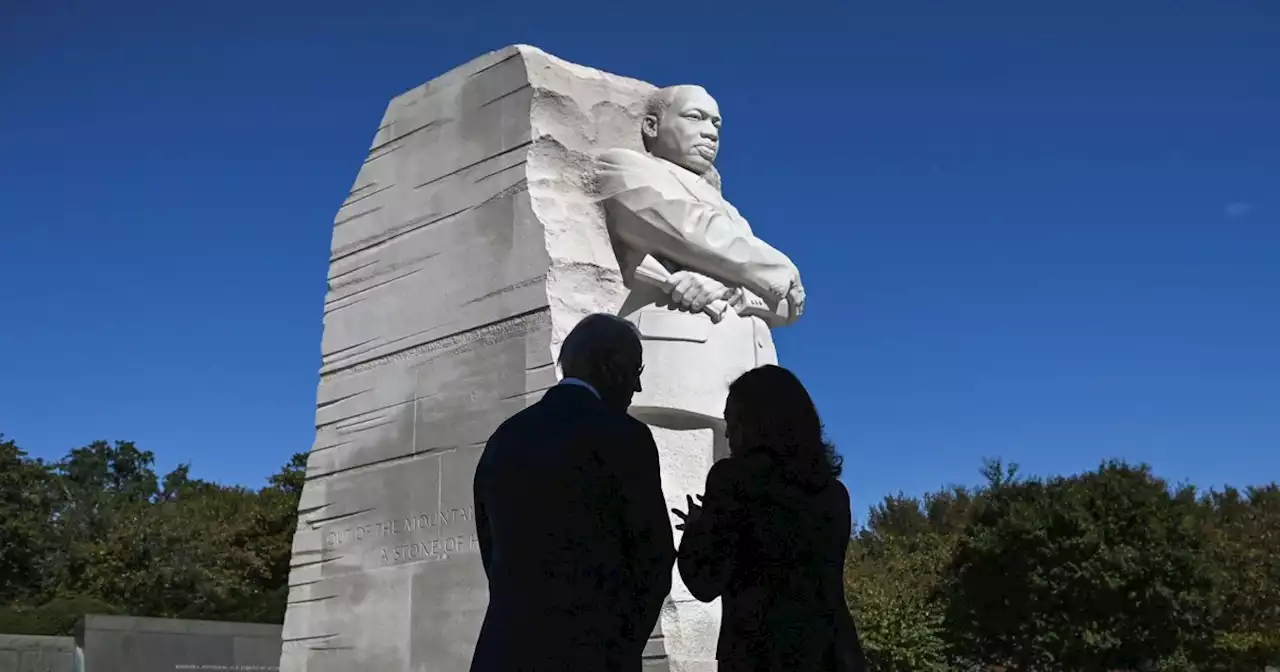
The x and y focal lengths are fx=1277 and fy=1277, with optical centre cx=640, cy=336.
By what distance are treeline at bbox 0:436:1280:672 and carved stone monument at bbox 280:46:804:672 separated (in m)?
19.8

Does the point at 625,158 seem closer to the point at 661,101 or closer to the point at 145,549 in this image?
the point at 661,101

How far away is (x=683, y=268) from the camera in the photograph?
669 centimetres

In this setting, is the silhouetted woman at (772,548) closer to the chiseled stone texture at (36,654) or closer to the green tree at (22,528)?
the chiseled stone texture at (36,654)

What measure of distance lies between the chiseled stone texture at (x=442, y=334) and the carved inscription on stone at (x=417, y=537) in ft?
0.04

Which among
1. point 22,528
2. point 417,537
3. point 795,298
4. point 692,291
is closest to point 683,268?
point 692,291

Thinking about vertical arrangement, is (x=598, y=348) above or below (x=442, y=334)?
below

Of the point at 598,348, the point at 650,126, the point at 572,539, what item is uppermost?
the point at 650,126

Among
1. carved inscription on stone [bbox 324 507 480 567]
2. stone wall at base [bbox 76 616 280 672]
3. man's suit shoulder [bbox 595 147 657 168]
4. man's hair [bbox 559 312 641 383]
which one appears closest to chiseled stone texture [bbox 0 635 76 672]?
stone wall at base [bbox 76 616 280 672]

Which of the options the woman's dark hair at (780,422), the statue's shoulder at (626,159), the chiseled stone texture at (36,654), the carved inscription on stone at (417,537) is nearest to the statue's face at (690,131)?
the statue's shoulder at (626,159)

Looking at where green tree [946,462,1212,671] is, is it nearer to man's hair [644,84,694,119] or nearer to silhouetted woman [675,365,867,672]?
man's hair [644,84,694,119]

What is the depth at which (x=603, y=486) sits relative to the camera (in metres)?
3.46

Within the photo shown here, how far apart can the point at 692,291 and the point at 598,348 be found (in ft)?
9.15

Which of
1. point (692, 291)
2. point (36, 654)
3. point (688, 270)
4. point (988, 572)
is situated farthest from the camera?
point (988, 572)

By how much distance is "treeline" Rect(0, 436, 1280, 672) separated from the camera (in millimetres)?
28594
